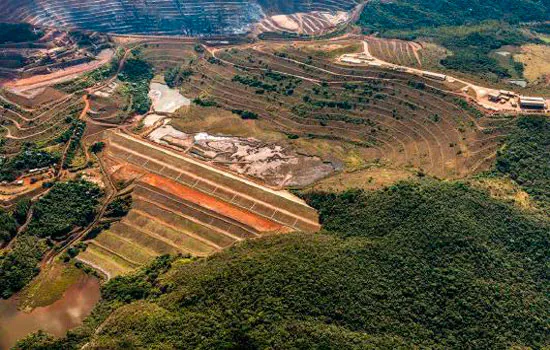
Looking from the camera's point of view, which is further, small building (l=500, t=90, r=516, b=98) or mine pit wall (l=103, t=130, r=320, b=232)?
small building (l=500, t=90, r=516, b=98)

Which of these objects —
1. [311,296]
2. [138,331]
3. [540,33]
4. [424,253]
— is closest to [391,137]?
[424,253]

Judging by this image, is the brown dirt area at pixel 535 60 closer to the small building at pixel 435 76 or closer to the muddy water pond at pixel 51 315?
the small building at pixel 435 76

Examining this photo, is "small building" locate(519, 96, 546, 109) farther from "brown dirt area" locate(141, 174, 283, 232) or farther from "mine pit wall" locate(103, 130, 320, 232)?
"brown dirt area" locate(141, 174, 283, 232)

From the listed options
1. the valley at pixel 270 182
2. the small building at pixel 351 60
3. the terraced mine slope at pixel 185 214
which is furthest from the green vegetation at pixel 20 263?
the small building at pixel 351 60

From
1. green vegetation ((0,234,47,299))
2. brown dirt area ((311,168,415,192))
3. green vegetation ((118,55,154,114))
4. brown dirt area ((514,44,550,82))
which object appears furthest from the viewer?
green vegetation ((118,55,154,114))

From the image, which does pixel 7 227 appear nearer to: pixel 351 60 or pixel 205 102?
pixel 205 102

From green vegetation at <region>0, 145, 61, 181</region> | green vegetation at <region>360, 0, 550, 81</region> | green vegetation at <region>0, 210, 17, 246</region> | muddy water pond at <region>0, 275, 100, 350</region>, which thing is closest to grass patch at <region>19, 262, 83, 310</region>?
muddy water pond at <region>0, 275, 100, 350</region>
